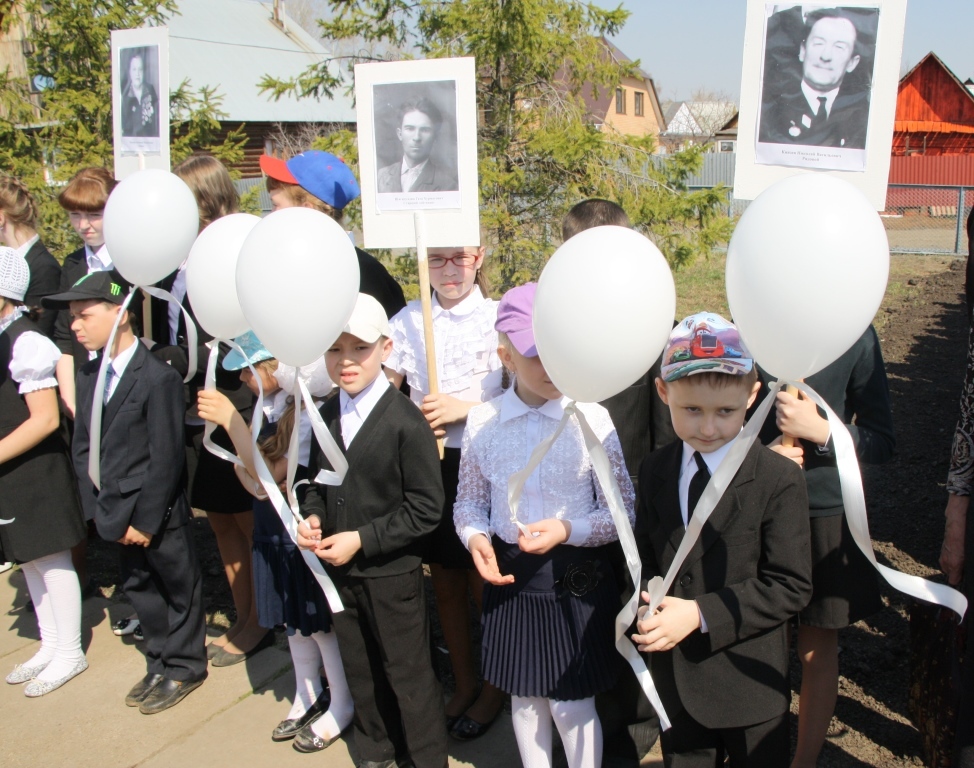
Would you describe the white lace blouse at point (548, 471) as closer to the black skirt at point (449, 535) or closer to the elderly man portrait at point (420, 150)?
the black skirt at point (449, 535)

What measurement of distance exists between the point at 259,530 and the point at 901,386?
602 centimetres

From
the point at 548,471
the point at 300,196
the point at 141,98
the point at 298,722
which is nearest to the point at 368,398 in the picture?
the point at 548,471

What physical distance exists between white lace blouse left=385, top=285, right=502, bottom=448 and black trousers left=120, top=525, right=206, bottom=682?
1245mm

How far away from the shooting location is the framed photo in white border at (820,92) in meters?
2.13

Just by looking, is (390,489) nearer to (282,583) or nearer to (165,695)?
(282,583)

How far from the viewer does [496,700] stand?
3.01 meters

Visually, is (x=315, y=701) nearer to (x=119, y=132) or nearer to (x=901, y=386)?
(x=119, y=132)

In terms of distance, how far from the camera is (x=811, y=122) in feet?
7.30

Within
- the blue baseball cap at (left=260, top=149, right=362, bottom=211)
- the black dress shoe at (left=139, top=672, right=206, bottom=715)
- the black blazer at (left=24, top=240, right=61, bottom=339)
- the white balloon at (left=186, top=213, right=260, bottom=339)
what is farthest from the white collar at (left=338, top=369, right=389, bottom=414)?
the black blazer at (left=24, top=240, right=61, bottom=339)

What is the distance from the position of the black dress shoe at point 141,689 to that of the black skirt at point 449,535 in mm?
1377

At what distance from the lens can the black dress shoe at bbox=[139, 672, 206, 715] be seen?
3277mm

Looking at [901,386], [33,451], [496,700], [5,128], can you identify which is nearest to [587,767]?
[496,700]

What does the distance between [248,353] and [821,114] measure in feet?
6.69

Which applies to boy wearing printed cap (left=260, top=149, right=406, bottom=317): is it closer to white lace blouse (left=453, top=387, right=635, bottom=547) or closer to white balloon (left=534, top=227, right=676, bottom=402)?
white lace blouse (left=453, top=387, right=635, bottom=547)
